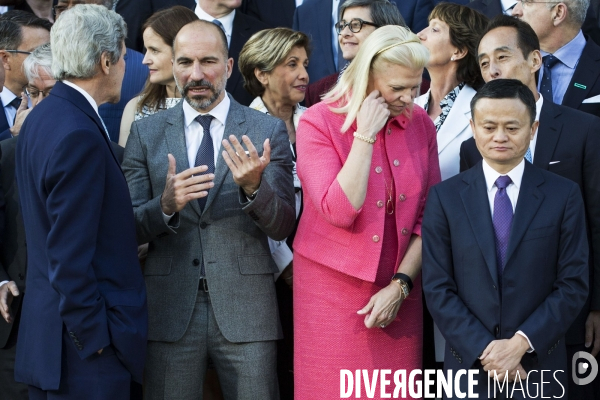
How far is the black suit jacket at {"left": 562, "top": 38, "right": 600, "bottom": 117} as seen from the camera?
5270 mm

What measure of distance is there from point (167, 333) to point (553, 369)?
178 centimetres

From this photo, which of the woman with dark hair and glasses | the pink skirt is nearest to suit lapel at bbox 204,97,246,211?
the pink skirt

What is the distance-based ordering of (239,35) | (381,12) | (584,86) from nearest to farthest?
1. (584,86)
2. (381,12)
3. (239,35)

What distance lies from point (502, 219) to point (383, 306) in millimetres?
658

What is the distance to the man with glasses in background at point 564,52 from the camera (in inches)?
211

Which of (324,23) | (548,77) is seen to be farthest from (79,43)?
(324,23)

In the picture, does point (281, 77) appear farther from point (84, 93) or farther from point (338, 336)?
point (338, 336)

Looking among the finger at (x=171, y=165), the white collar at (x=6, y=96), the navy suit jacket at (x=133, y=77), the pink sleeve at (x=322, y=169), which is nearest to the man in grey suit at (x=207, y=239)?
the finger at (x=171, y=165)

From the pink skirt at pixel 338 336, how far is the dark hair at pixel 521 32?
156cm

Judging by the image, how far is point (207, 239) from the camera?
426 centimetres

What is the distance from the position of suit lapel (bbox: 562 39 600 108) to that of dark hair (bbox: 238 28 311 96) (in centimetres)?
164

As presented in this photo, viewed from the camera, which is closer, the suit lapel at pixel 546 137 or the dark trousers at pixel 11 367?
the suit lapel at pixel 546 137

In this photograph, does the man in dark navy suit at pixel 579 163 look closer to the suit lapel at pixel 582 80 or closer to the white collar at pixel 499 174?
the white collar at pixel 499 174

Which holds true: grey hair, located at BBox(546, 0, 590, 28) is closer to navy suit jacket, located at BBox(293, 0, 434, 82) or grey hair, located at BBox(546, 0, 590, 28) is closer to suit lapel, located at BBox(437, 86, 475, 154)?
suit lapel, located at BBox(437, 86, 475, 154)
